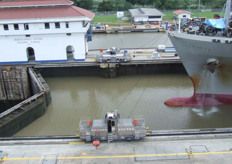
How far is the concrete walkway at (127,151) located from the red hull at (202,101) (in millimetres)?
7769

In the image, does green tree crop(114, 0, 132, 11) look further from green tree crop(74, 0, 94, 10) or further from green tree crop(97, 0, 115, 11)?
green tree crop(74, 0, 94, 10)

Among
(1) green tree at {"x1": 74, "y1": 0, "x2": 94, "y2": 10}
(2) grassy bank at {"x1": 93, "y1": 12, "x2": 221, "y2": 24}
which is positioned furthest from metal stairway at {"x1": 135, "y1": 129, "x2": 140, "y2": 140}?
(1) green tree at {"x1": 74, "y1": 0, "x2": 94, "y2": 10}

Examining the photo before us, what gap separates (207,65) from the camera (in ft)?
61.5

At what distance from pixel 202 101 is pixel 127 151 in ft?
36.3

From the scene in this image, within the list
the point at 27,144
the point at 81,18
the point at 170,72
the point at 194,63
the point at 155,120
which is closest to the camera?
the point at 27,144

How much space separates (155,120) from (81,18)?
13702 mm

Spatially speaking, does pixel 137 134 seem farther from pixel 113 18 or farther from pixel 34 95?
pixel 113 18

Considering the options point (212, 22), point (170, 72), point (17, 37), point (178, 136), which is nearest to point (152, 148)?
point (178, 136)

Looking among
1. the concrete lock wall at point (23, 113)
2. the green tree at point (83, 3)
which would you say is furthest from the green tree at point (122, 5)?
the concrete lock wall at point (23, 113)

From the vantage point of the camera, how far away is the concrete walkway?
1128 centimetres

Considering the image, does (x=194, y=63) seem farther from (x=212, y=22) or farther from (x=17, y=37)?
(x=17, y=37)

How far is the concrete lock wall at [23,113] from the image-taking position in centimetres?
1669

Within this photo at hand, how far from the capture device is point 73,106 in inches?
846

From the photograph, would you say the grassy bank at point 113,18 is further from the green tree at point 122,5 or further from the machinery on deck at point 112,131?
the machinery on deck at point 112,131
